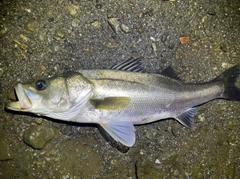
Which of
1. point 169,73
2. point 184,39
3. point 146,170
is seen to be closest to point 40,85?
point 169,73

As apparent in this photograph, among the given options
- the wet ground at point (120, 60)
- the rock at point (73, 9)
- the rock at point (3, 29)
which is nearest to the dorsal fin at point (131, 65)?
the wet ground at point (120, 60)

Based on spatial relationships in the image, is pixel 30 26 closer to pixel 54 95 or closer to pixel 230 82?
pixel 54 95

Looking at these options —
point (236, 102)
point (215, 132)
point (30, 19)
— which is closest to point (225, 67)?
point (236, 102)

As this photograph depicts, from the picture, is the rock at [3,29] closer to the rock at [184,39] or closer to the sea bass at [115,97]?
the sea bass at [115,97]

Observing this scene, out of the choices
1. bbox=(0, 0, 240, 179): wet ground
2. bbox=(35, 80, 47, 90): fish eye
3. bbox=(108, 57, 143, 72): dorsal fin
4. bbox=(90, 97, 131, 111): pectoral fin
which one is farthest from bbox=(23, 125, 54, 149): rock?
bbox=(108, 57, 143, 72): dorsal fin

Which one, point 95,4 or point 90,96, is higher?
point 95,4

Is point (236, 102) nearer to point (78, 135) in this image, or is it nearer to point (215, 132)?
point (215, 132)
